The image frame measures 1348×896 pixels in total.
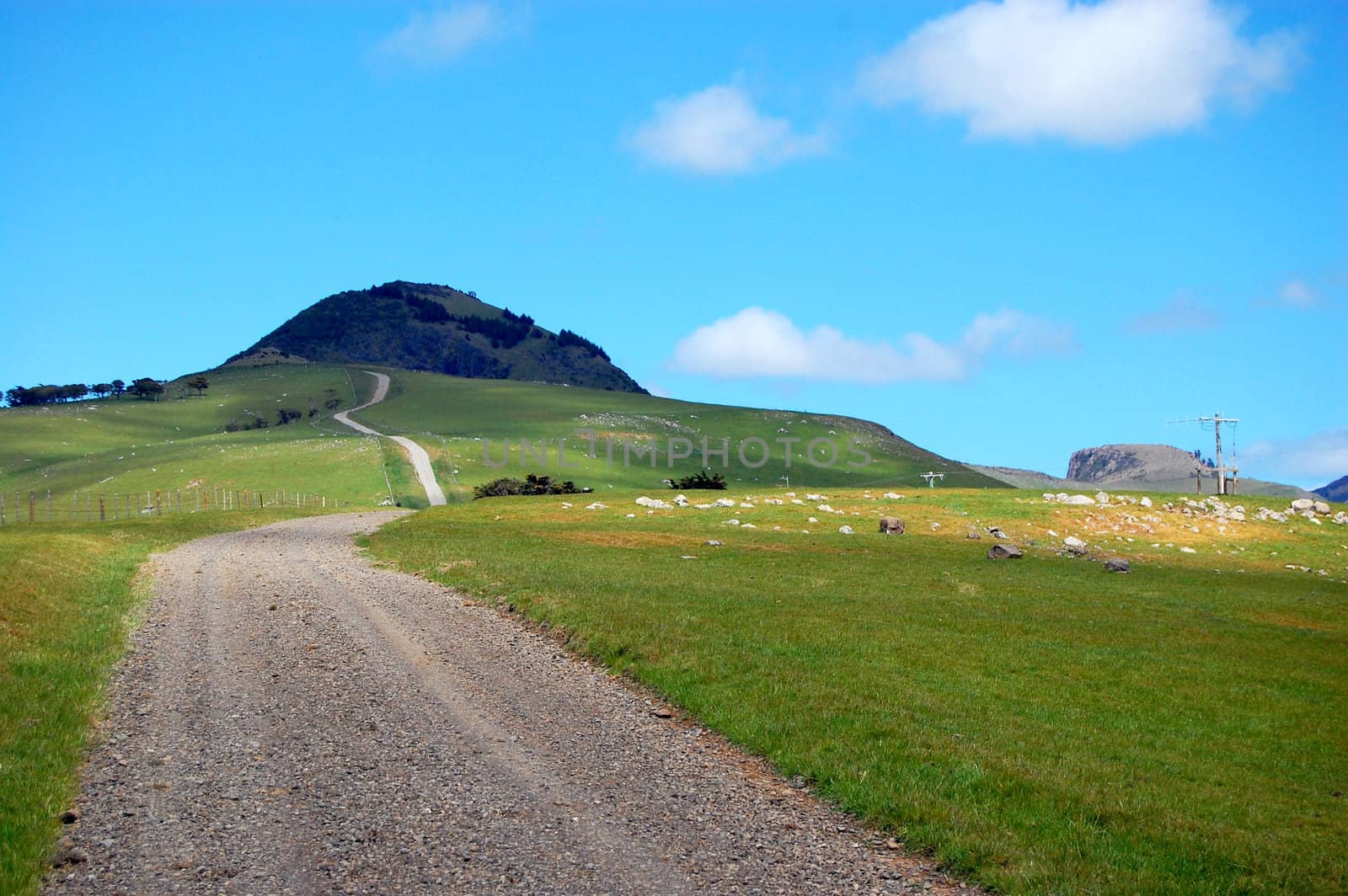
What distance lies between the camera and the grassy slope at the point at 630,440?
5103 inches

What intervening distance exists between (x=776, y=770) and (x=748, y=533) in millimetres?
39917

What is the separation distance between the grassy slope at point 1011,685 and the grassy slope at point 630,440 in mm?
80021

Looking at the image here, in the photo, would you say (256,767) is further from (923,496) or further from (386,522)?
(923,496)

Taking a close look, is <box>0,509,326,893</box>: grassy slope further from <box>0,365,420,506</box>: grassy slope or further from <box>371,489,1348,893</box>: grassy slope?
<box>0,365,420,506</box>: grassy slope

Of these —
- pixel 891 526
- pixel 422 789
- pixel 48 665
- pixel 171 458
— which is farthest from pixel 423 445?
pixel 422 789

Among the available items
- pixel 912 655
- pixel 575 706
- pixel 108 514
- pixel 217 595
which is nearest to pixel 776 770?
pixel 575 706

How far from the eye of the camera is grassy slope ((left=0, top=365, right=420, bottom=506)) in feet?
352

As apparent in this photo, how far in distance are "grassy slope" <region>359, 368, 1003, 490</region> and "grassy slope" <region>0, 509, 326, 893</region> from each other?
80.7 metres

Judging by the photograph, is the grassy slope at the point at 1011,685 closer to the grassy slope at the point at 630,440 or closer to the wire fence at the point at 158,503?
the wire fence at the point at 158,503

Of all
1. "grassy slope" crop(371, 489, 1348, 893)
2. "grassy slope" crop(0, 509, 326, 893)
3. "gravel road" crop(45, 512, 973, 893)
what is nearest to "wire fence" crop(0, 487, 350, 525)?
"grassy slope" crop(371, 489, 1348, 893)

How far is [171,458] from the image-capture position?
408 ft

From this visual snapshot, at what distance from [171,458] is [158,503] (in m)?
39.7

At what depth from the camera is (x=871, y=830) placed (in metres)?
11.2

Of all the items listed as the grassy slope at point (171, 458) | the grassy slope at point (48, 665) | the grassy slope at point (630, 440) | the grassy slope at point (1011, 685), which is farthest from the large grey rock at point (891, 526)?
the grassy slope at point (630, 440)
